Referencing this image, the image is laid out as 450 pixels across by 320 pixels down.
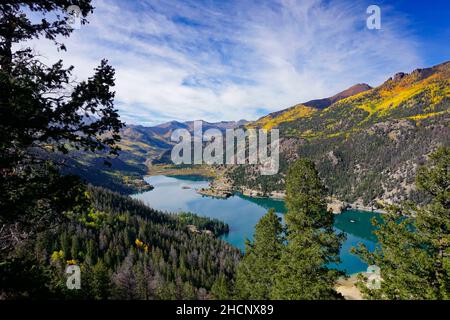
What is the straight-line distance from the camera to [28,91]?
957 cm

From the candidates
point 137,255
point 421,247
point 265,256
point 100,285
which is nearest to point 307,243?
point 421,247

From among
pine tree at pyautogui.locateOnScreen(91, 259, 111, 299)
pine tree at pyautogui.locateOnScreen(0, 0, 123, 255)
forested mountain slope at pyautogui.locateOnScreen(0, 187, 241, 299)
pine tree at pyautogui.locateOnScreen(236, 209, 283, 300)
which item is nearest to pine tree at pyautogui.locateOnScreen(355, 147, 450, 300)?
pine tree at pyautogui.locateOnScreen(236, 209, 283, 300)

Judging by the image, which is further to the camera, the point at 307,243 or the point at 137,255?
the point at 137,255

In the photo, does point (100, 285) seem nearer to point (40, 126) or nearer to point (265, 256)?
point (265, 256)

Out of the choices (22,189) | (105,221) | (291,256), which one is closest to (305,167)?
(291,256)

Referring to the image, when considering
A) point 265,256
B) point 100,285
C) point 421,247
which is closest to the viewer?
point 421,247

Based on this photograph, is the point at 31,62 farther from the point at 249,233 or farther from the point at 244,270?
the point at 249,233

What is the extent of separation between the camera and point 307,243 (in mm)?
20109

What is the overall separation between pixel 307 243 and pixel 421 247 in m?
6.99

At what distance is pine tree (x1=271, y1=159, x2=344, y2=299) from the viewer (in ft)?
61.8

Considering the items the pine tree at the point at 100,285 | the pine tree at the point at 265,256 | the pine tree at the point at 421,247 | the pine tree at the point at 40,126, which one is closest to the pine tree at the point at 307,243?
the pine tree at the point at 421,247

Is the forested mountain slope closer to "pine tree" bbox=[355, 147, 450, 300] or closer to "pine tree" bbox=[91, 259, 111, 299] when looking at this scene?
"pine tree" bbox=[91, 259, 111, 299]

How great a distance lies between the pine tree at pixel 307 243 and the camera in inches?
741
